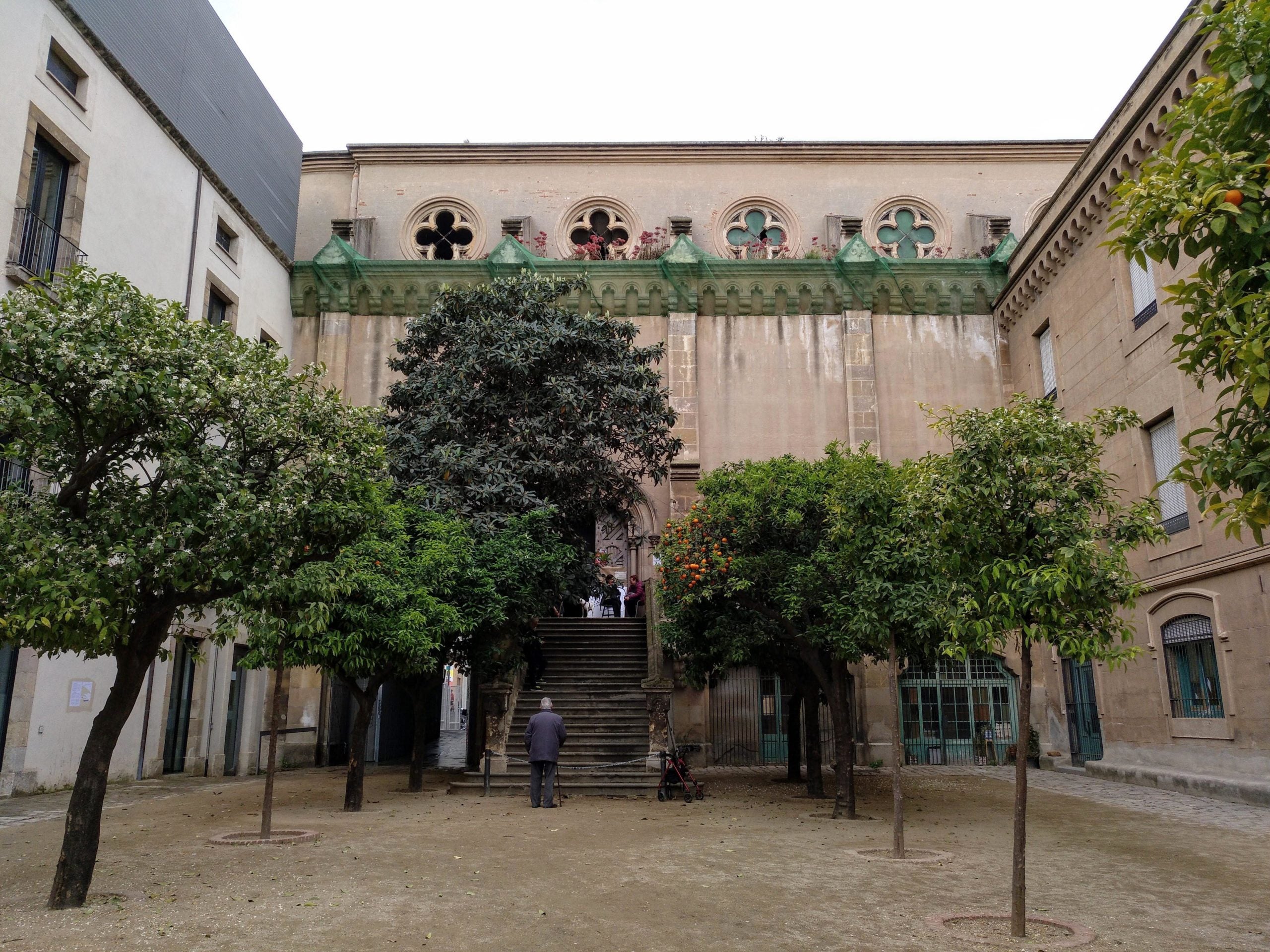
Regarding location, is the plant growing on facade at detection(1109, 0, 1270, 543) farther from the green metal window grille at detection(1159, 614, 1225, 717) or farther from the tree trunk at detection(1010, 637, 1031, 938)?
the green metal window grille at detection(1159, 614, 1225, 717)

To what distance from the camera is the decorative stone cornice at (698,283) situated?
26.1 m

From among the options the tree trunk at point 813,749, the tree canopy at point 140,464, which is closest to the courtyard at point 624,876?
the tree trunk at point 813,749

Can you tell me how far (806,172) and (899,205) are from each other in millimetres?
2765

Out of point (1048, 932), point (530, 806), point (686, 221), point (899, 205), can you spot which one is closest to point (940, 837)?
point (1048, 932)

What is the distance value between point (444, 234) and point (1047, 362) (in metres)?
16.2

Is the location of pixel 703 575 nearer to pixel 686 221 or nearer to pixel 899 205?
pixel 686 221

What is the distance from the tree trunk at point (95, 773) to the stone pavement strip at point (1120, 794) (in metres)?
12.4

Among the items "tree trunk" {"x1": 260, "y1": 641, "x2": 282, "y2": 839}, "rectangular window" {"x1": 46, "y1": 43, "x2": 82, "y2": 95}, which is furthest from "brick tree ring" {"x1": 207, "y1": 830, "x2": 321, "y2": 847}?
"rectangular window" {"x1": 46, "y1": 43, "x2": 82, "y2": 95}

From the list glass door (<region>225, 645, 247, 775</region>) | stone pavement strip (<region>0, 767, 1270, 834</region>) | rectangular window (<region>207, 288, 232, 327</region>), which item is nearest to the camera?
stone pavement strip (<region>0, 767, 1270, 834</region>)

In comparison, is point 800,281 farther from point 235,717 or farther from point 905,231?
point 235,717

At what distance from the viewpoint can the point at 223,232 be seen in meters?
22.4

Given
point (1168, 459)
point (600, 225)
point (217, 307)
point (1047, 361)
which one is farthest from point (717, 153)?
point (1168, 459)

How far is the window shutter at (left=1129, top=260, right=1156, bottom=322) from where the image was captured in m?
17.8

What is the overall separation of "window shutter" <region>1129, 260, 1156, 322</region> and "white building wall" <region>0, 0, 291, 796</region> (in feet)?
48.3
